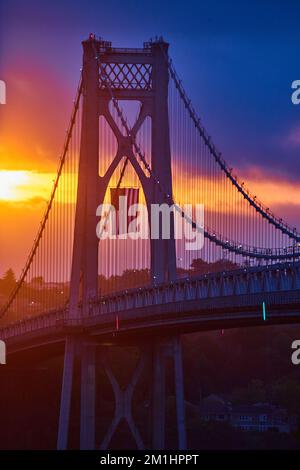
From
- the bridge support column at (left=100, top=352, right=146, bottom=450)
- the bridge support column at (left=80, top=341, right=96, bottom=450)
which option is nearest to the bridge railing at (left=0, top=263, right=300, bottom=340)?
the bridge support column at (left=80, top=341, right=96, bottom=450)

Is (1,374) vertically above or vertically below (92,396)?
above

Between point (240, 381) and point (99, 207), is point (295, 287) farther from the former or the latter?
point (240, 381)

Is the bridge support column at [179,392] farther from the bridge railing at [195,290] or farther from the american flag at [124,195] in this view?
the american flag at [124,195]

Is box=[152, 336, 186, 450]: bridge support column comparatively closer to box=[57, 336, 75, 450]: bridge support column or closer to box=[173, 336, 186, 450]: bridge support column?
box=[173, 336, 186, 450]: bridge support column

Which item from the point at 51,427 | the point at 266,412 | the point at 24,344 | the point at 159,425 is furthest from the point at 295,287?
the point at 266,412

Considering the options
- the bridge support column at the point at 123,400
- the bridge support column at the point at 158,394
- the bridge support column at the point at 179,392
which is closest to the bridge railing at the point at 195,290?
A: the bridge support column at the point at 123,400

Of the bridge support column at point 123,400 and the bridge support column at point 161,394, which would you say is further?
the bridge support column at point 123,400
